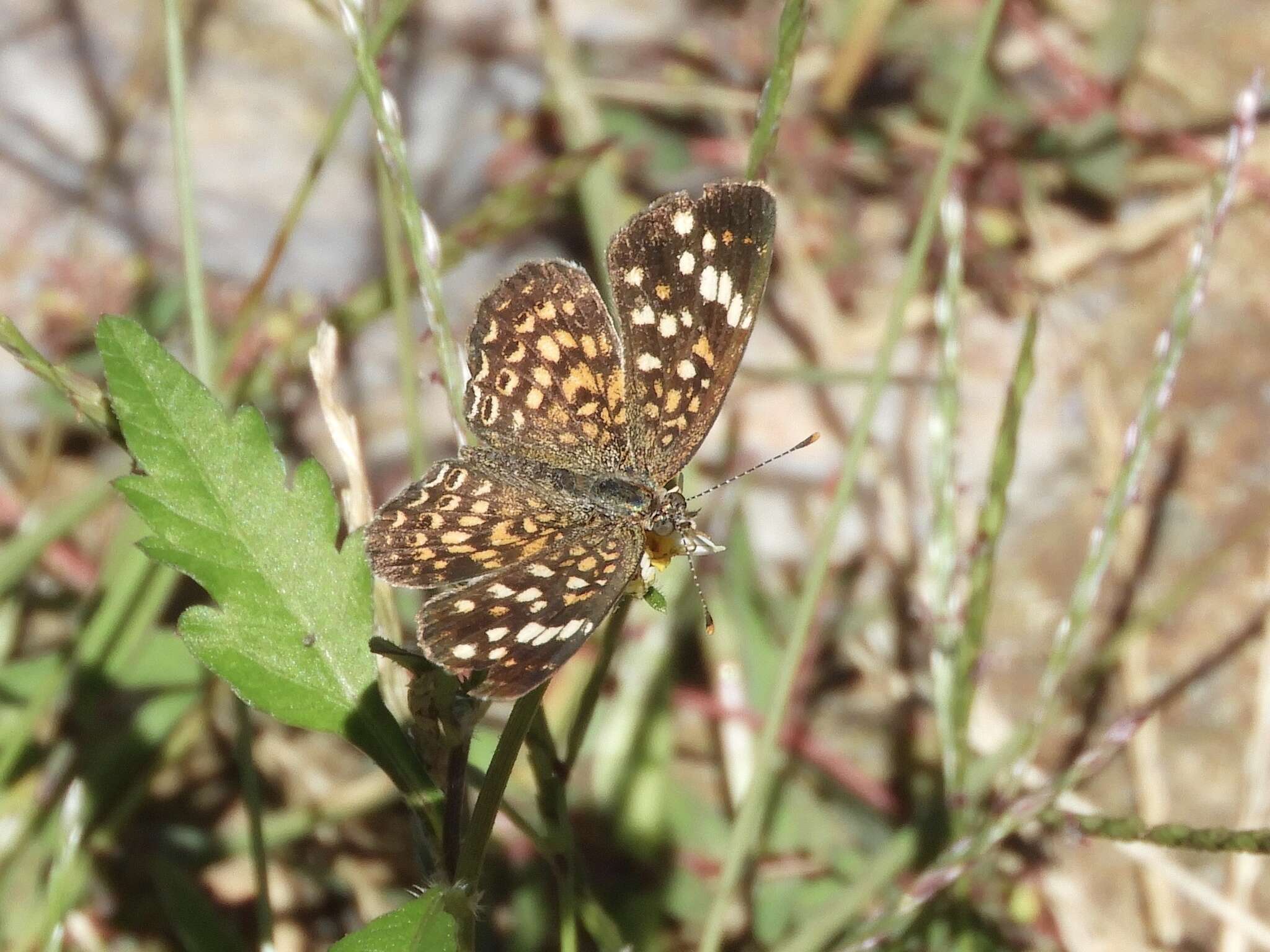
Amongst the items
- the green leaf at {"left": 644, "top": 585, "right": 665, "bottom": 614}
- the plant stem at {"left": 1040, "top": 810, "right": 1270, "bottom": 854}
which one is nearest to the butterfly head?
the green leaf at {"left": 644, "top": 585, "right": 665, "bottom": 614}

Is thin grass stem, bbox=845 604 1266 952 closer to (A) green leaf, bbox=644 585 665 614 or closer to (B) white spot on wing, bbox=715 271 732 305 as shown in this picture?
(A) green leaf, bbox=644 585 665 614

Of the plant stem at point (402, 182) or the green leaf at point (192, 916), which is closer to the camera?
the plant stem at point (402, 182)

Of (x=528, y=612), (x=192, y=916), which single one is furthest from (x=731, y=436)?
(x=528, y=612)

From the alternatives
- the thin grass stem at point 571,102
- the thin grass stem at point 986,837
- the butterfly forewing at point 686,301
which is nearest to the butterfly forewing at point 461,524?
the butterfly forewing at point 686,301

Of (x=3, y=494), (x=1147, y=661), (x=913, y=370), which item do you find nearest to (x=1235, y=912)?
(x=1147, y=661)

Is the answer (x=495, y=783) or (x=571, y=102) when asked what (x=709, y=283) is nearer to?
(x=495, y=783)

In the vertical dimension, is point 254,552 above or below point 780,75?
below

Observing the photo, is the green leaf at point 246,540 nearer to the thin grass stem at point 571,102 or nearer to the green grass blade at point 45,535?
the green grass blade at point 45,535
